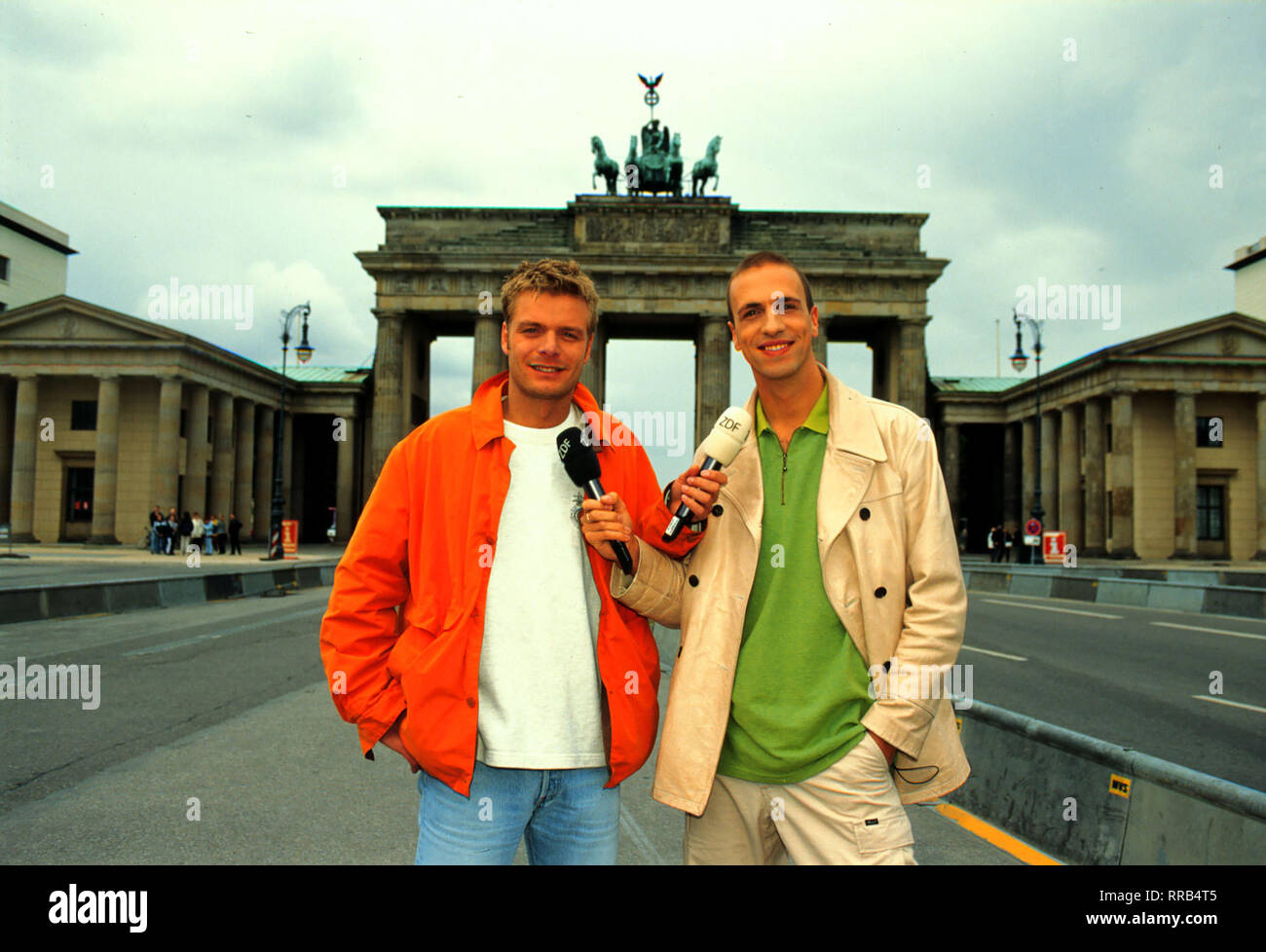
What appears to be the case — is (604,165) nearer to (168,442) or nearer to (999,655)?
(168,442)

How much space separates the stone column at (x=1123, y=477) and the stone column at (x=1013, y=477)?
13.1 metres

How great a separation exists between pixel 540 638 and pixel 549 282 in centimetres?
102

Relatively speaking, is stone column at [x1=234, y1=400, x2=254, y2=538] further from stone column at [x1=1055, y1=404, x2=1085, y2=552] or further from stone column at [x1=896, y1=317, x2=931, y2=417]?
stone column at [x1=1055, y1=404, x2=1085, y2=552]

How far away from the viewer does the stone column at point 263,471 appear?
2349 inches

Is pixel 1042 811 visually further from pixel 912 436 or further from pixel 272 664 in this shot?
Result: pixel 272 664

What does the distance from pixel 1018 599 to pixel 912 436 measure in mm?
23335

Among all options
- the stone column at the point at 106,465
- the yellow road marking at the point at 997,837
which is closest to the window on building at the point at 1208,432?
the yellow road marking at the point at 997,837

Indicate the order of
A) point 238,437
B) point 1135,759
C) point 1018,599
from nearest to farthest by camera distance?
1. point 1135,759
2. point 1018,599
3. point 238,437

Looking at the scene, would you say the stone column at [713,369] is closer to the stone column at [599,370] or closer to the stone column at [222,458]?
the stone column at [599,370]

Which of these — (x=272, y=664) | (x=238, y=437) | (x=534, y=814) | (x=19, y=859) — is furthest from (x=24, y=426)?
(x=534, y=814)

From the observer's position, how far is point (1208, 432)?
158 ft

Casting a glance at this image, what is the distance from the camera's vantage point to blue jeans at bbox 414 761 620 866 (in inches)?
98.8

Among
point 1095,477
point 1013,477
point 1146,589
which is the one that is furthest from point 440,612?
point 1013,477

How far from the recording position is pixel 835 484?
268 centimetres
